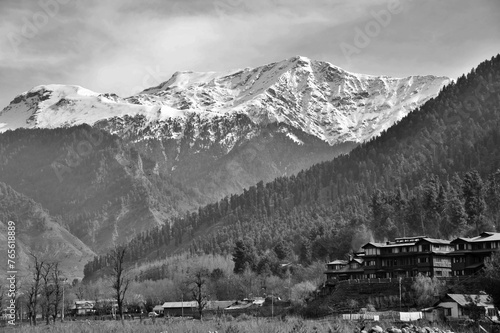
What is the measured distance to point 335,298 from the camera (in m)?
146

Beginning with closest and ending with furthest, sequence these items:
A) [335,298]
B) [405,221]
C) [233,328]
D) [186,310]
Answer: [233,328], [335,298], [186,310], [405,221]

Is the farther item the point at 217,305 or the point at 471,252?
the point at 217,305

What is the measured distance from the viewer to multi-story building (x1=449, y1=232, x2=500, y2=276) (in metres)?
148

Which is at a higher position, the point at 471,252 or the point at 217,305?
the point at 471,252

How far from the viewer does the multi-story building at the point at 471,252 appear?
148 m

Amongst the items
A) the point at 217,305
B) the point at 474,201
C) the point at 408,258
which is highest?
the point at 474,201

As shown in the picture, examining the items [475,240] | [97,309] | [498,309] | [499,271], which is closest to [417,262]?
[475,240]

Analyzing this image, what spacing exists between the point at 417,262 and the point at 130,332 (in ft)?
281

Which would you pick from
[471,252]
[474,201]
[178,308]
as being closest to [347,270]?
[471,252]

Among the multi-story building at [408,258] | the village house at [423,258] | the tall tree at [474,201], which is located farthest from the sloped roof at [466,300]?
the tall tree at [474,201]

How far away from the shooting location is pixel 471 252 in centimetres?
15050

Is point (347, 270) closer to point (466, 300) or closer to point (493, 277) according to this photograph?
point (493, 277)

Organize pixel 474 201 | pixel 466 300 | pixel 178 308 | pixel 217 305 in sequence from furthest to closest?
1. pixel 178 308
2. pixel 474 201
3. pixel 217 305
4. pixel 466 300

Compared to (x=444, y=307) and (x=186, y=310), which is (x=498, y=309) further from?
(x=186, y=310)
